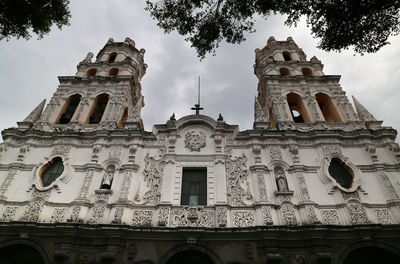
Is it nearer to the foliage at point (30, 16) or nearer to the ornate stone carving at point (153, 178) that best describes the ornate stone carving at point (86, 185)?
the ornate stone carving at point (153, 178)

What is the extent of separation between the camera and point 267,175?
11.5 metres

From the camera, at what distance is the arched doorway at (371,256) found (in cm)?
894

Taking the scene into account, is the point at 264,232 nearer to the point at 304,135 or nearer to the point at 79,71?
the point at 304,135

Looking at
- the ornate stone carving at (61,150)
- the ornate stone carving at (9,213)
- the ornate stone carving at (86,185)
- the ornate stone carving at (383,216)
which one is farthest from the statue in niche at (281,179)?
the ornate stone carving at (9,213)

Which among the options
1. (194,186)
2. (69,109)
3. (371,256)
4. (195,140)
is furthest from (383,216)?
(69,109)

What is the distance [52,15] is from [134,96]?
941 centimetres

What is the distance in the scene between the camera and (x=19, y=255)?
9.78 m

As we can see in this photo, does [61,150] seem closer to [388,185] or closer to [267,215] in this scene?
[267,215]

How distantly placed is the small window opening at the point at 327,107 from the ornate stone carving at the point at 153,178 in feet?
35.1

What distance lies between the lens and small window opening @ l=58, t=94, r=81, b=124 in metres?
15.4

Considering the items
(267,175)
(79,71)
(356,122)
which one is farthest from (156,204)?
(79,71)

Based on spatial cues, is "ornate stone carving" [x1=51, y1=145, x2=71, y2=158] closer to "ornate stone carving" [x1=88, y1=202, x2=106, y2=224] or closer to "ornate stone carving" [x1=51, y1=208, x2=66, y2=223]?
"ornate stone carving" [x1=51, y1=208, x2=66, y2=223]

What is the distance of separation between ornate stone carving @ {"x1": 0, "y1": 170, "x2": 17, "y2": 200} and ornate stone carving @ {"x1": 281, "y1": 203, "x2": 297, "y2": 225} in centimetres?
1172

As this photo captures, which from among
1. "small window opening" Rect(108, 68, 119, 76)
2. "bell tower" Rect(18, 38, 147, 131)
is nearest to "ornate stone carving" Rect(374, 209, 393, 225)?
"bell tower" Rect(18, 38, 147, 131)
